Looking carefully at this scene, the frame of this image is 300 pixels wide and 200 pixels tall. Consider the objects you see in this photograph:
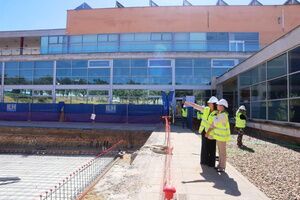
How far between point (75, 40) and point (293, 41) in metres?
30.1

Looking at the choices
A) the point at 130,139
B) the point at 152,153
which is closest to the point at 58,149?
the point at 130,139

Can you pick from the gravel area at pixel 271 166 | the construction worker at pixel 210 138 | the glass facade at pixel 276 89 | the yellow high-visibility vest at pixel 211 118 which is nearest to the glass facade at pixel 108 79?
the glass facade at pixel 276 89

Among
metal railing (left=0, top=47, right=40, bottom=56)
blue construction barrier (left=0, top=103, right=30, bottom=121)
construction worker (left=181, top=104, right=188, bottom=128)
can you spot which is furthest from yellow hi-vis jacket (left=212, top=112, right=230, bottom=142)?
metal railing (left=0, top=47, right=40, bottom=56)

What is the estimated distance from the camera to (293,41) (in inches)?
576

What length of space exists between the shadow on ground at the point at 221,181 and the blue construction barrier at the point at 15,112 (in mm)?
25959

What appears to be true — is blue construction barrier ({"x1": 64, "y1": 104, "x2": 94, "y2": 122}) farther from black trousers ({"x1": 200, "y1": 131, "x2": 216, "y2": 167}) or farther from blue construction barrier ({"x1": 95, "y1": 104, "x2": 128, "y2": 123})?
black trousers ({"x1": 200, "y1": 131, "x2": 216, "y2": 167})

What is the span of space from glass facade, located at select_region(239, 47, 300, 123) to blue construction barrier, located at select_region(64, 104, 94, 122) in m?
14.1

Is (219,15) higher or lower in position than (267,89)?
higher

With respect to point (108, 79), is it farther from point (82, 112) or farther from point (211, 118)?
point (211, 118)

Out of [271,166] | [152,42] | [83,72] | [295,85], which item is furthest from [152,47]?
[271,166]

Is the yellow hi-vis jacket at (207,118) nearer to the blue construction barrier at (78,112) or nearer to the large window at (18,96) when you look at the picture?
the blue construction barrier at (78,112)

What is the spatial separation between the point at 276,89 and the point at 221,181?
36.1 ft

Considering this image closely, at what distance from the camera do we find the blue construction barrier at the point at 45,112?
31.1 metres

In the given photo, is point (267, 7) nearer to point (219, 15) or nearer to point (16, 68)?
point (219, 15)
